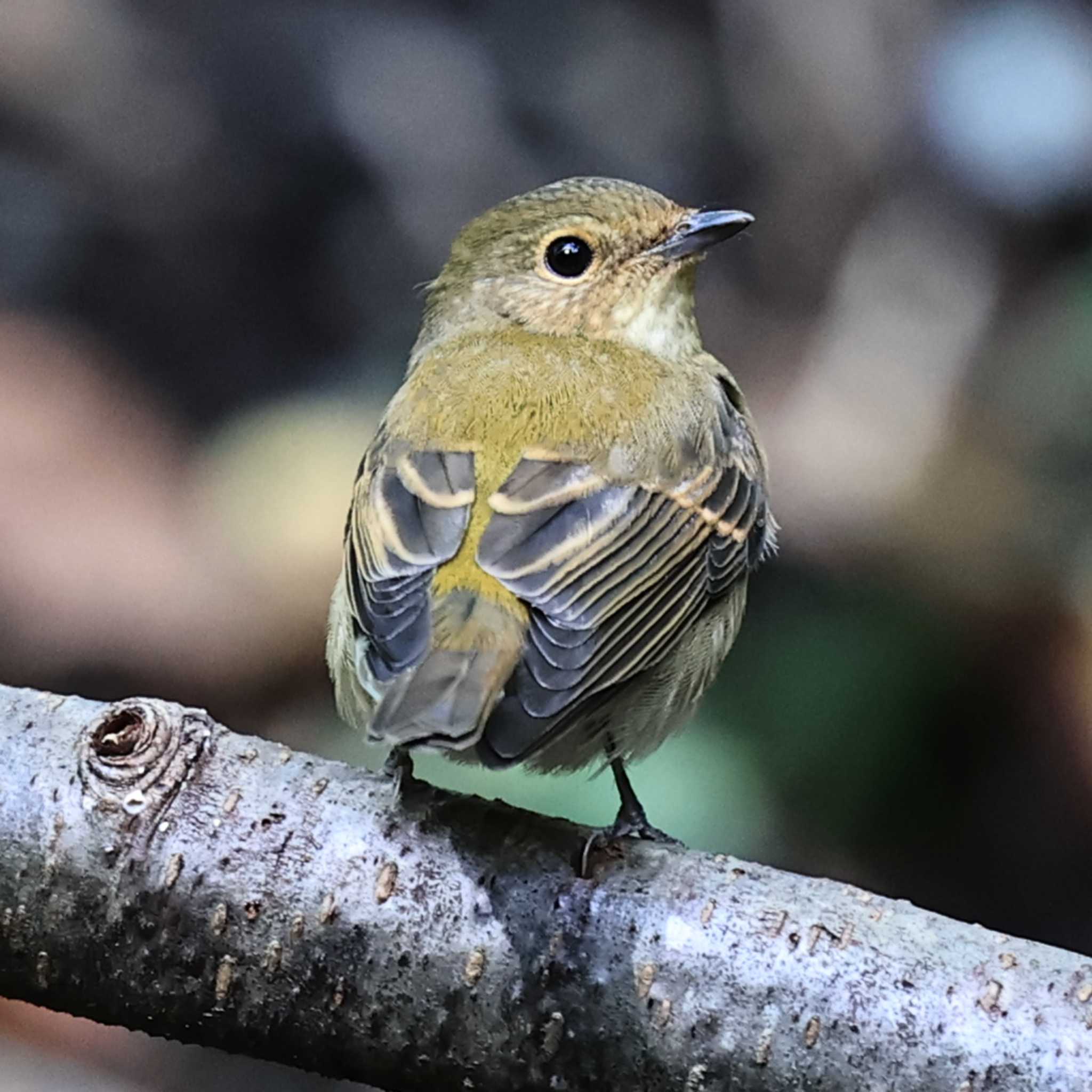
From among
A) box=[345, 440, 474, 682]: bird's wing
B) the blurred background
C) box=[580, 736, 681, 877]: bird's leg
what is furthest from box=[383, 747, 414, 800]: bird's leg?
the blurred background

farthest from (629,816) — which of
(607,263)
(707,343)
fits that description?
(707,343)

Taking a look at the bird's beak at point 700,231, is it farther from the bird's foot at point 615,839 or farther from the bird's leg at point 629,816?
the bird's foot at point 615,839

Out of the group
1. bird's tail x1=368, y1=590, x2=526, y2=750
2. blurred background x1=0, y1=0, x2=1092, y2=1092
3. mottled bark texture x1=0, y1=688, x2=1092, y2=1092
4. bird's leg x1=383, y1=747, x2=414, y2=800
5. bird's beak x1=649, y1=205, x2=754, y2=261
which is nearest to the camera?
mottled bark texture x1=0, y1=688, x2=1092, y2=1092

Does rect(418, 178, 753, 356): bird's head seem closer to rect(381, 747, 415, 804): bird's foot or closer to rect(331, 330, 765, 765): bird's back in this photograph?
rect(331, 330, 765, 765): bird's back

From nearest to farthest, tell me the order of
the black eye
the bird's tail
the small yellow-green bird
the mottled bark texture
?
the mottled bark texture
the bird's tail
the small yellow-green bird
the black eye

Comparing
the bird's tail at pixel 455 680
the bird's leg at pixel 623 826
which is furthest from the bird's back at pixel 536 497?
the bird's leg at pixel 623 826
